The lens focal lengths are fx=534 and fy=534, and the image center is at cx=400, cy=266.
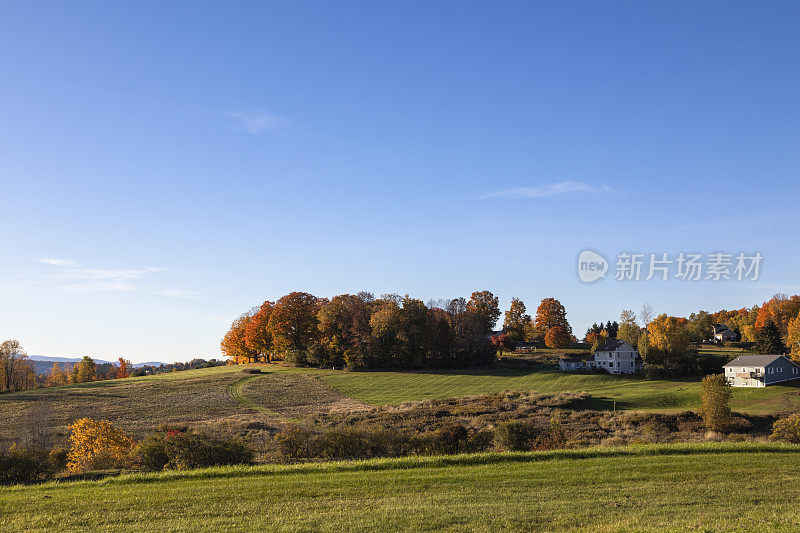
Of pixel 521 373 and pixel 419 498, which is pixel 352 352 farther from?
pixel 419 498

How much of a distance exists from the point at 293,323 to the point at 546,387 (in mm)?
43612

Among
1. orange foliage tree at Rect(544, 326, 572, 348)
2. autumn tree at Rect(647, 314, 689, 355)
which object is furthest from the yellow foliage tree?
orange foliage tree at Rect(544, 326, 572, 348)

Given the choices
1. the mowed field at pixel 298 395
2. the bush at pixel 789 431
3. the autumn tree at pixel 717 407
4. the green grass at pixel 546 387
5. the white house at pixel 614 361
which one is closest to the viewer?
the bush at pixel 789 431

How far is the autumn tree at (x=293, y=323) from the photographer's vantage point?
8869 centimetres

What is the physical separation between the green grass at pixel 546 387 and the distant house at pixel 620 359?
588 centimetres

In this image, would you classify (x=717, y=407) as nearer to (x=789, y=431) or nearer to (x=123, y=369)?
(x=789, y=431)

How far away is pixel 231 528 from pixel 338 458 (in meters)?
8.73

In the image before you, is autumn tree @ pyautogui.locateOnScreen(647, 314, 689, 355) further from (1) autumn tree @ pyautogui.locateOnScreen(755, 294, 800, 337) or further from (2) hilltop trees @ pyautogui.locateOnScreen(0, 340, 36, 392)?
(2) hilltop trees @ pyautogui.locateOnScreen(0, 340, 36, 392)

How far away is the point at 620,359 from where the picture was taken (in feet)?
274

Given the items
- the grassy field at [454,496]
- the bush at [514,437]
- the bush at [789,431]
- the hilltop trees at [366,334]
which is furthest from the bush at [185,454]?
the hilltop trees at [366,334]

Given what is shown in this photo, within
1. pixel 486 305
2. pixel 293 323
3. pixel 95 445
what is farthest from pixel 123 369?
pixel 95 445

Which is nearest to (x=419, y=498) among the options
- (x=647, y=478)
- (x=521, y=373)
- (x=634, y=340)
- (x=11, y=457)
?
(x=647, y=478)

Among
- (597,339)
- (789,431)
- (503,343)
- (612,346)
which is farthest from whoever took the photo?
(597,339)

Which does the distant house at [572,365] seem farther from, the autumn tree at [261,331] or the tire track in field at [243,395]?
the autumn tree at [261,331]
